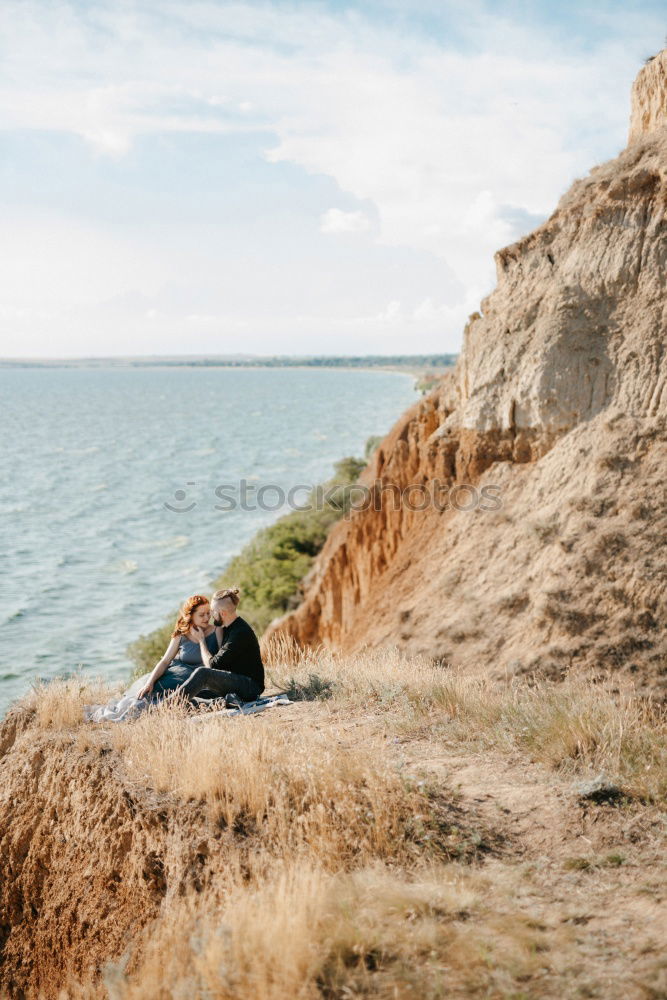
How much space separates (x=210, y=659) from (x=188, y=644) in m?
0.34

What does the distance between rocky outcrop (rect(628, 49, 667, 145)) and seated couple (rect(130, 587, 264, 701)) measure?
1003cm

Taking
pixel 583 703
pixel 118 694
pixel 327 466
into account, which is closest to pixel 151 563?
pixel 327 466

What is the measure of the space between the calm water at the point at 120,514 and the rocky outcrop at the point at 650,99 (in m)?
18.0

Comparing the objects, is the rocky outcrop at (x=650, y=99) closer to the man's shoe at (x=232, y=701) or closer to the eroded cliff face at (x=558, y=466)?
the eroded cliff face at (x=558, y=466)

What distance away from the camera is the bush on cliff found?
76.0 ft

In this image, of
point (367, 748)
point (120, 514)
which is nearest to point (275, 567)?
point (367, 748)

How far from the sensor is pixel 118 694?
9312 millimetres

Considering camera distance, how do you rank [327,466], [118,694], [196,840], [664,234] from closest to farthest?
[196,840] < [118,694] < [664,234] < [327,466]

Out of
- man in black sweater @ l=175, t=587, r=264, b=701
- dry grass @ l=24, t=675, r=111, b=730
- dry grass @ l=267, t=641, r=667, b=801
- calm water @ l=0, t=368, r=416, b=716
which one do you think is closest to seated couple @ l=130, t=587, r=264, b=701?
man in black sweater @ l=175, t=587, r=264, b=701

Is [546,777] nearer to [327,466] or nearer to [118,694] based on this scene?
[118,694]

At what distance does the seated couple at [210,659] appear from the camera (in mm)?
8242

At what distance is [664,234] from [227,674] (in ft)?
28.8

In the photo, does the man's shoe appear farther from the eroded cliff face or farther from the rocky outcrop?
the rocky outcrop

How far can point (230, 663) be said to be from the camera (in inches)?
328
